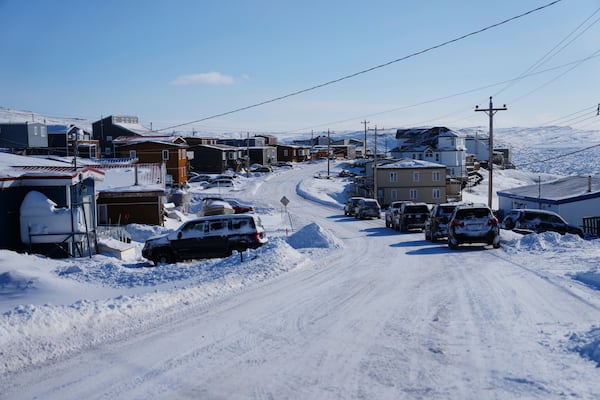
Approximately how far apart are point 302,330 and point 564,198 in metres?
39.1

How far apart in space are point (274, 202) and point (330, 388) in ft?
194

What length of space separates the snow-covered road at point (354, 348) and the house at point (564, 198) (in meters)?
31.3

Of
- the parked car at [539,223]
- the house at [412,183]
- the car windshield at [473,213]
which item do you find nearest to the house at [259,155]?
the house at [412,183]

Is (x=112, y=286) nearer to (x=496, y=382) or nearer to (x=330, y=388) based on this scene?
(x=330, y=388)

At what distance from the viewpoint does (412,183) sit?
7069 cm

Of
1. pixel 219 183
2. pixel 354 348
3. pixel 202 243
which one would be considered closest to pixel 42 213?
pixel 202 243

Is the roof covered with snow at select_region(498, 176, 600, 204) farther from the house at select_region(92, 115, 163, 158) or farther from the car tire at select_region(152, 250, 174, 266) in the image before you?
the house at select_region(92, 115, 163, 158)

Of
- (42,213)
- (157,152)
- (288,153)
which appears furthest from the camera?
(288,153)

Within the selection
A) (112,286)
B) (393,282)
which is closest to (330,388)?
(393,282)

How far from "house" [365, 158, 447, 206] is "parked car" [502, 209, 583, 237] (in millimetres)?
38357

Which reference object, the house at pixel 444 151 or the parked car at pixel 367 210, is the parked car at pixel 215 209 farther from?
the house at pixel 444 151

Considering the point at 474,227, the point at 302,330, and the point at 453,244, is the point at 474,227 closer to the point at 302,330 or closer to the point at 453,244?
the point at 453,244

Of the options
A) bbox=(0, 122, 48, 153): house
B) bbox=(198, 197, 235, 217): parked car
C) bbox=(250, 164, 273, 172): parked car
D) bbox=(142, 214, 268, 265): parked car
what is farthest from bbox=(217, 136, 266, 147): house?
bbox=(142, 214, 268, 265): parked car

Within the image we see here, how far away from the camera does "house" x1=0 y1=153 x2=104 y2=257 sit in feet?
75.8
